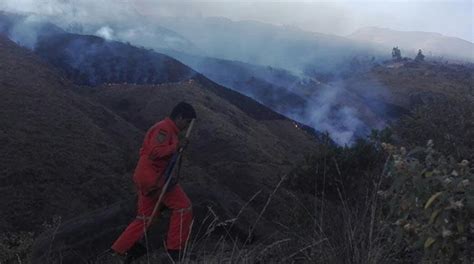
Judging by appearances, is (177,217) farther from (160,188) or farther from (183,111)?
(183,111)

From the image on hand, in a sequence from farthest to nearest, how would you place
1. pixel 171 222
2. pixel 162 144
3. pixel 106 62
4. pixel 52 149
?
pixel 106 62, pixel 52 149, pixel 171 222, pixel 162 144

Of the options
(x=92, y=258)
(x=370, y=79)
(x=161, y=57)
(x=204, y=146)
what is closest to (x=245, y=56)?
(x=370, y=79)

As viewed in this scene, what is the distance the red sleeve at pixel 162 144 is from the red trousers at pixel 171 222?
1.22 feet

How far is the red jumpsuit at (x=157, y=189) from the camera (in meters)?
4.70

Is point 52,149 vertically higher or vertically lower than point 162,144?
lower

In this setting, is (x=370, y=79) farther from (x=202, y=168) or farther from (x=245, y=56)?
(x=245, y=56)

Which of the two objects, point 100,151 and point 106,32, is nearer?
point 100,151

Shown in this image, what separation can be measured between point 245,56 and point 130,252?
7328cm

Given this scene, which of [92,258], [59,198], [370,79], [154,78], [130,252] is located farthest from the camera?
[370,79]

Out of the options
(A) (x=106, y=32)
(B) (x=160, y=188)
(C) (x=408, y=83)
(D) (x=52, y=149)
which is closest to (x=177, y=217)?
(B) (x=160, y=188)

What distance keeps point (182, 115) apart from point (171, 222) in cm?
94

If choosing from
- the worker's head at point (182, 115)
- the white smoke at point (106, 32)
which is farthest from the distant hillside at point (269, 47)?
the worker's head at point (182, 115)

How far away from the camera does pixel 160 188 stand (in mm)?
4758

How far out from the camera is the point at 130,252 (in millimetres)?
4805
